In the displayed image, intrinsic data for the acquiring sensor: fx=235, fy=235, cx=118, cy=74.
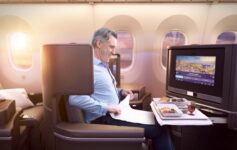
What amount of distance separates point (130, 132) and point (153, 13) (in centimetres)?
253

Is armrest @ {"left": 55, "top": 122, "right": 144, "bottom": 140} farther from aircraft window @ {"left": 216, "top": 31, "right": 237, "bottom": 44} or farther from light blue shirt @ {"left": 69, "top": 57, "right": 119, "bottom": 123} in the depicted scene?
aircraft window @ {"left": 216, "top": 31, "right": 237, "bottom": 44}

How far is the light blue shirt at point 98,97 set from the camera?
65.7 inches

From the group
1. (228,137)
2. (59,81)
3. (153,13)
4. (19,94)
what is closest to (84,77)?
(59,81)

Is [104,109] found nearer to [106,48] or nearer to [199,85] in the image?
[106,48]

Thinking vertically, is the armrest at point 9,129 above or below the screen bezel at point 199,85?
below

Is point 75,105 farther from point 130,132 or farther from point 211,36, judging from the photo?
point 211,36

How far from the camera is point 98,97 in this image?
6.13 ft

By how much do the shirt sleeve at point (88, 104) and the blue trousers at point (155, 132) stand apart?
0.13 meters

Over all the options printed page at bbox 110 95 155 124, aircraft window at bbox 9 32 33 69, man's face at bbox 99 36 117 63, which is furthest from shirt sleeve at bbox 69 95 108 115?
aircraft window at bbox 9 32 33 69

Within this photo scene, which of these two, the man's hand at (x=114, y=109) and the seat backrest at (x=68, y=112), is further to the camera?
the man's hand at (x=114, y=109)

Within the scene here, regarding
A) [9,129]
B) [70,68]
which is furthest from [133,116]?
[9,129]

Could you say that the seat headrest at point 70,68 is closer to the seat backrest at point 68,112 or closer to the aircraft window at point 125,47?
the seat backrest at point 68,112

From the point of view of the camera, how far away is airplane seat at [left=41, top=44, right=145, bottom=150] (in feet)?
4.94

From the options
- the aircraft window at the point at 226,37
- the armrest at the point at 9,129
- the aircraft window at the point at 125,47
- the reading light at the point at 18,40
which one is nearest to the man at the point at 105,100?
the armrest at the point at 9,129
